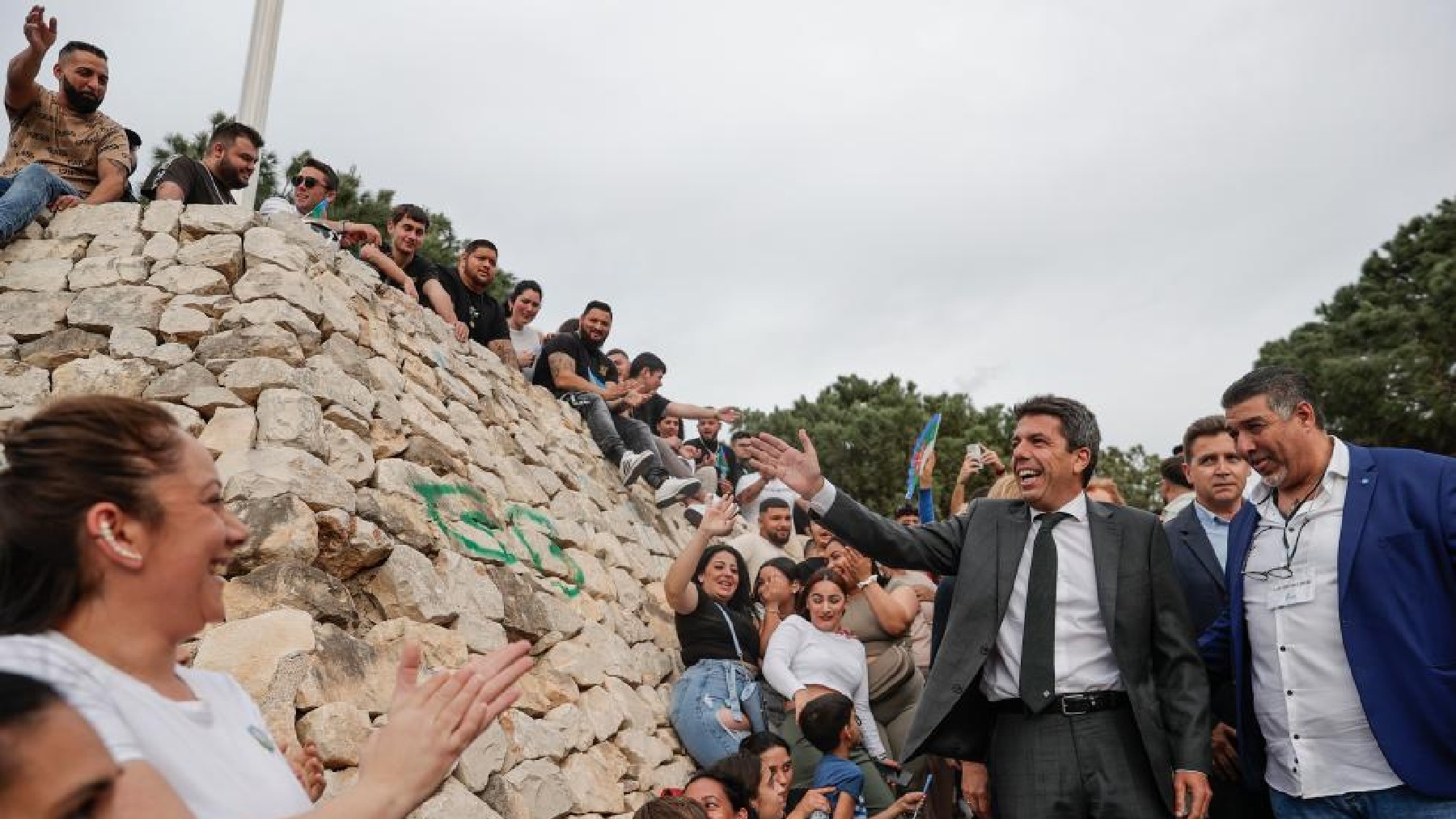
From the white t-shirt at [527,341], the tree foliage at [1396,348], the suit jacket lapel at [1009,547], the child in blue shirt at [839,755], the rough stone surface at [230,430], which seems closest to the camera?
the suit jacket lapel at [1009,547]

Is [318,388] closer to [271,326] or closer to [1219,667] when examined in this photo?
[271,326]

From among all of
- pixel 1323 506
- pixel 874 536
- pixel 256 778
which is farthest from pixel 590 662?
pixel 256 778

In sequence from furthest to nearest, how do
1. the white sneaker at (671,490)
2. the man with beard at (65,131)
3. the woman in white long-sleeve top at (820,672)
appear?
the white sneaker at (671,490) < the man with beard at (65,131) < the woman in white long-sleeve top at (820,672)

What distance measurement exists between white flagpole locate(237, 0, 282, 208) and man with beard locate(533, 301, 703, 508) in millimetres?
3079

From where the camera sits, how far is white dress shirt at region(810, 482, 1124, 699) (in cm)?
339

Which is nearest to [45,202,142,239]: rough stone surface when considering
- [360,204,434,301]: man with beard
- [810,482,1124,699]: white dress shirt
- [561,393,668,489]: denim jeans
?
[360,204,434,301]: man with beard

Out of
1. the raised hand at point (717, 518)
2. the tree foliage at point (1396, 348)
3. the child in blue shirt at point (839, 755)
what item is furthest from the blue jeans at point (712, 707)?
the tree foliage at point (1396, 348)

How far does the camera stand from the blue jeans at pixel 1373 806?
2.83 meters

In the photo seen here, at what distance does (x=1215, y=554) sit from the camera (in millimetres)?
4070

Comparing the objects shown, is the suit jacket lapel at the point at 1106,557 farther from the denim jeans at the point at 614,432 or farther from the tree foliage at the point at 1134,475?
the tree foliage at the point at 1134,475

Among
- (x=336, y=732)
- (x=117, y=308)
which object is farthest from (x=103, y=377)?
(x=336, y=732)

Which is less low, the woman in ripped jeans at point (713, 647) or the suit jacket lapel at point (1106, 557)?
the suit jacket lapel at point (1106, 557)

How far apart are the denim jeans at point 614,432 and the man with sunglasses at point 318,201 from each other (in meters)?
2.18

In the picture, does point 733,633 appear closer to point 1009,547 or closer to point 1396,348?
point 1009,547
